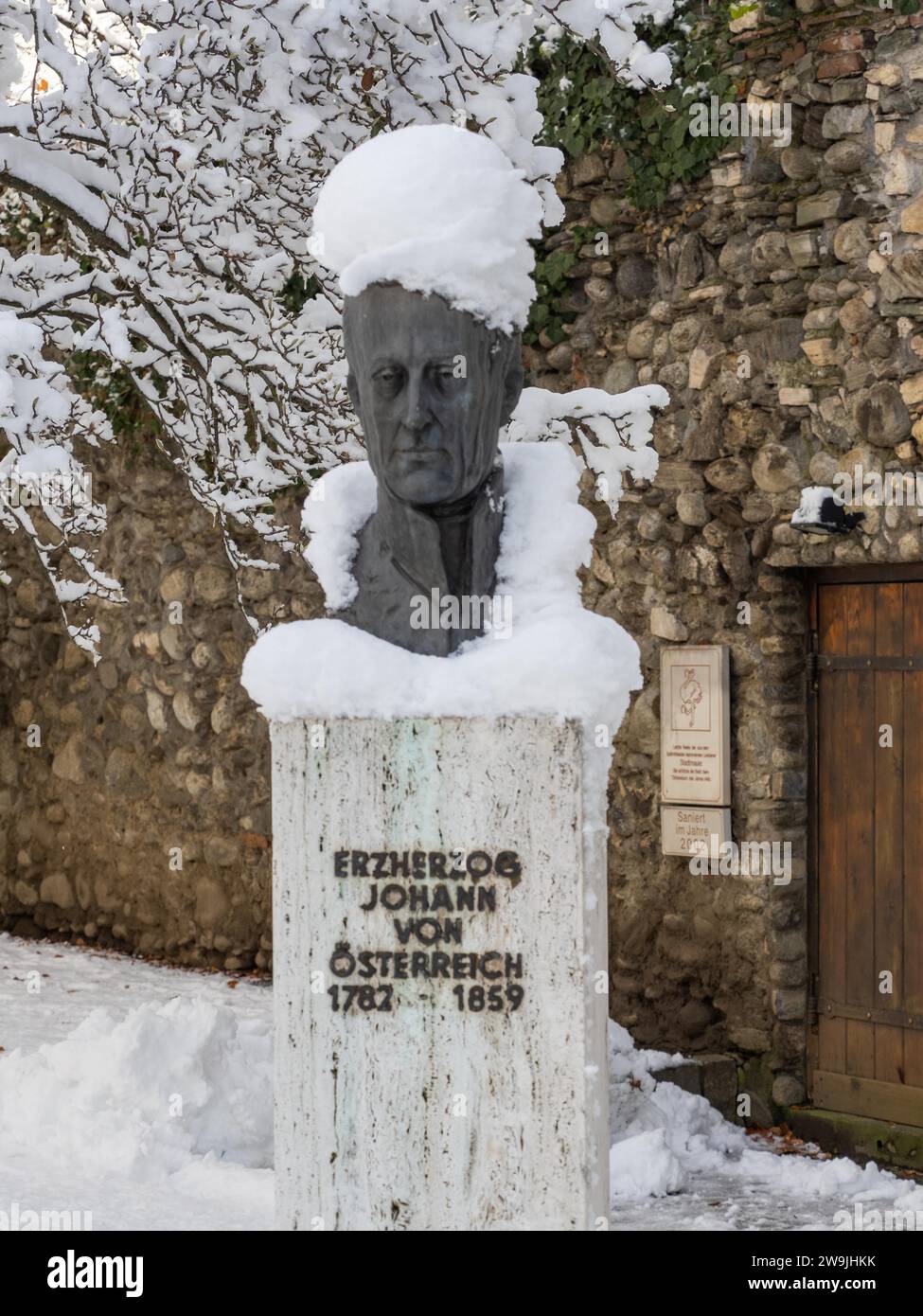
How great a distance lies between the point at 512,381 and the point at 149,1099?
2.85m

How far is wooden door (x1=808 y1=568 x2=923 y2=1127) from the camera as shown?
19.4ft

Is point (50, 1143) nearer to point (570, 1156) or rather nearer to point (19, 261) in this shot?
point (570, 1156)

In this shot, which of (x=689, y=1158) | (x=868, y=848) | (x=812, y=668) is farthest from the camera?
(x=812, y=668)

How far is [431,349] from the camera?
135 inches

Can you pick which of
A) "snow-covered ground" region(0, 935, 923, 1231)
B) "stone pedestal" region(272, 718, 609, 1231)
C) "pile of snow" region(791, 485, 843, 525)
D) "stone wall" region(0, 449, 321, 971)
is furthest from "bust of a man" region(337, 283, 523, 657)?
"stone wall" region(0, 449, 321, 971)

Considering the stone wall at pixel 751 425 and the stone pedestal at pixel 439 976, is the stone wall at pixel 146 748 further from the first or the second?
the stone pedestal at pixel 439 976

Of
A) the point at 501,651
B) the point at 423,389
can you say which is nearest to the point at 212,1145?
the point at 501,651

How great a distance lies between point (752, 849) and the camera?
6277 millimetres

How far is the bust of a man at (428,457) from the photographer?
11.2 feet

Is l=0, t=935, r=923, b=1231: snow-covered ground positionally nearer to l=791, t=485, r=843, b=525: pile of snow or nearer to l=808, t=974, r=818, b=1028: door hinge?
l=808, t=974, r=818, b=1028: door hinge

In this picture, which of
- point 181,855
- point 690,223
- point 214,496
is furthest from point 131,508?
point 690,223

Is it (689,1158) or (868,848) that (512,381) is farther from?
(689,1158)

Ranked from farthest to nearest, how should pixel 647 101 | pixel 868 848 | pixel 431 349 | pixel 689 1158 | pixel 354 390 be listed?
pixel 647 101 → pixel 868 848 → pixel 689 1158 → pixel 354 390 → pixel 431 349

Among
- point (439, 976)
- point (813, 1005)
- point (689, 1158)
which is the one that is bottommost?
point (689, 1158)
